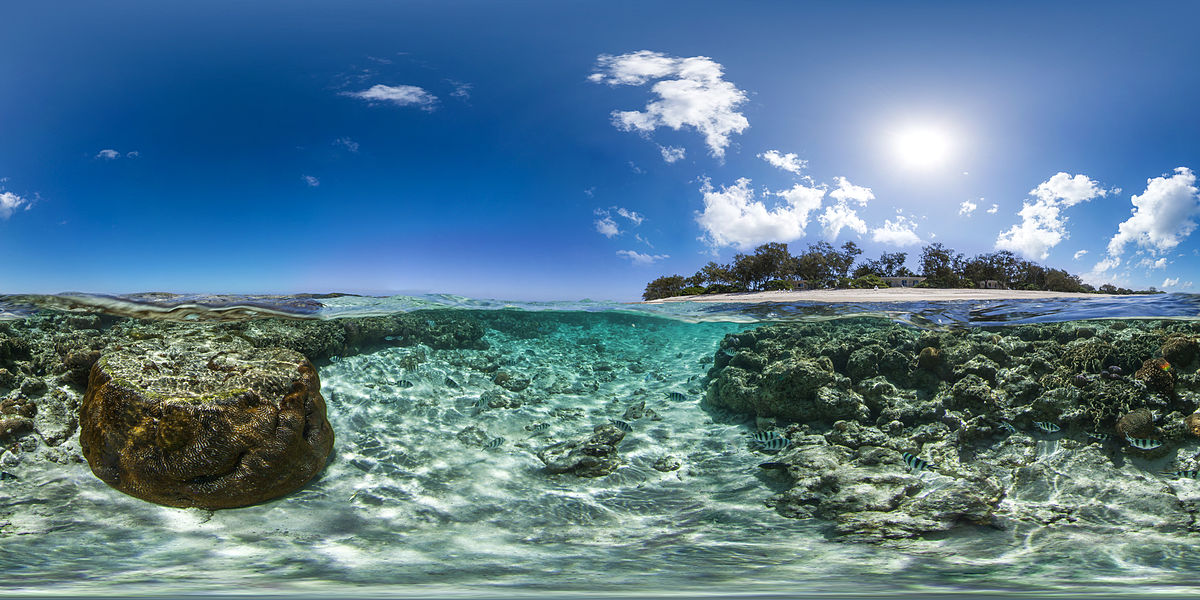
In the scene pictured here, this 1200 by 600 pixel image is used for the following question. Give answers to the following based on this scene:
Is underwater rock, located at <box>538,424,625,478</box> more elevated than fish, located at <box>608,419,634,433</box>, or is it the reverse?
fish, located at <box>608,419,634,433</box>

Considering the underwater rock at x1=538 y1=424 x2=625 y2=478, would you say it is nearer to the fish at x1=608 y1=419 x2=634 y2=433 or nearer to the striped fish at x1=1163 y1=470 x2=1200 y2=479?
the fish at x1=608 y1=419 x2=634 y2=433

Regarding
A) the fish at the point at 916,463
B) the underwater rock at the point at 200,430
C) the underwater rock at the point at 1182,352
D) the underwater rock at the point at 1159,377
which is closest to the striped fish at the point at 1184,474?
the underwater rock at the point at 1159,377

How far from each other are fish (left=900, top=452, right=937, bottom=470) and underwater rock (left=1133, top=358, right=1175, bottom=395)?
379 centimetres

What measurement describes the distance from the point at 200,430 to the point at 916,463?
8206 millimetres

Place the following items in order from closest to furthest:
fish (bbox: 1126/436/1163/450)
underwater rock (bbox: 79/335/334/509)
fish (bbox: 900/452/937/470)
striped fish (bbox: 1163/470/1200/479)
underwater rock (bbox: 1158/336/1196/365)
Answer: underwater rock (bbox: 79/335/334/509) → fish (bbox: 900/452/937/470) → striped fish (bbox: 1163/470/1200/479) → fish (bbox: 1126/436/1163/450) → underwater rock (bbox: 1158/336/1196/365)

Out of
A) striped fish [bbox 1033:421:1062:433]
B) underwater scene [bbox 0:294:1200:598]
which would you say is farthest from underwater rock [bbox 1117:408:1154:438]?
striped fish [bbox 1033:421:1062:433]

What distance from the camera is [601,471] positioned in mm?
6715

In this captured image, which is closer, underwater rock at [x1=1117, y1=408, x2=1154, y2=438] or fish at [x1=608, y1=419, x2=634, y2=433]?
underwater rock at [x1=1117, y1=408, x2=1154, y2=438]

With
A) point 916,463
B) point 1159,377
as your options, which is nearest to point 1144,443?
point 1159,377

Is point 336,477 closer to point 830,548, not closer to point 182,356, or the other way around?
point 182,356

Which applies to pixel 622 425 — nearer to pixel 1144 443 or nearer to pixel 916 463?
pixel 916 463

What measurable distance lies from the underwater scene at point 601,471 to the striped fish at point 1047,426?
0.06 metres

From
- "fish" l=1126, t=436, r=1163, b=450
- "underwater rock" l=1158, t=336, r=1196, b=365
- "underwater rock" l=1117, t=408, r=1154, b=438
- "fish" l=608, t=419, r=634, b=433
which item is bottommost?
"fish" l=608, t=419, r=634, b=433

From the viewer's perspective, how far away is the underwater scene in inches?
171
